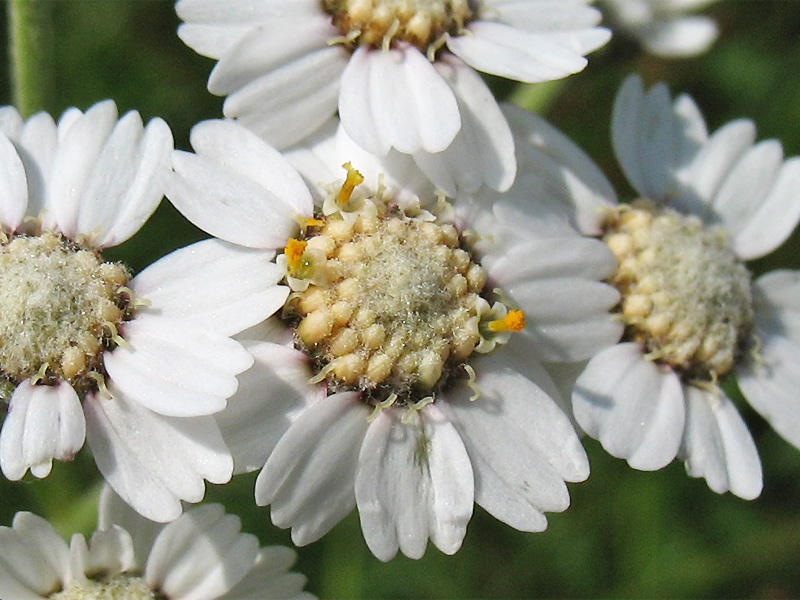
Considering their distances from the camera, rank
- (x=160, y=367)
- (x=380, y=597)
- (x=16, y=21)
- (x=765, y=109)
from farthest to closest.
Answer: (x=765, y=109) → (x=380, y=597) → (x=16, y=21) → (x=160, y=367)

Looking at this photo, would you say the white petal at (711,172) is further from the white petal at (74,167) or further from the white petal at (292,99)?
the white petal at (74,167)

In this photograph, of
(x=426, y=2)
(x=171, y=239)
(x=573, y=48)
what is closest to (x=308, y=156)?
(x=426, y=2)

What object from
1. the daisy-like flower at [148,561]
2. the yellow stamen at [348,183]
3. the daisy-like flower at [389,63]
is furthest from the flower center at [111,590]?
the daisy-like flower at [389,63]

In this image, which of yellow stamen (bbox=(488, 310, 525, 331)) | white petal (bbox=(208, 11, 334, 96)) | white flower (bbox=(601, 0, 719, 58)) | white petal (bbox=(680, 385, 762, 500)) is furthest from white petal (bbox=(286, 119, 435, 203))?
white flower (bbox=(601, 0, 719, 58))

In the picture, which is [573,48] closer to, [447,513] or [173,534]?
[447,513]

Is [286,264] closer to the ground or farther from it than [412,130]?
closer to the ground

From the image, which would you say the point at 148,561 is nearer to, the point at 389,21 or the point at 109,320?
the point at 109,320
